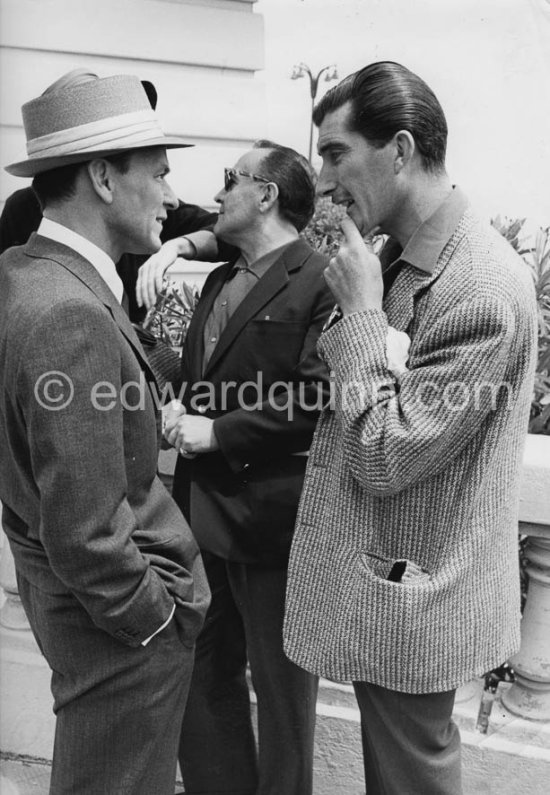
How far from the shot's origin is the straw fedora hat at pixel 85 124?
1772mm

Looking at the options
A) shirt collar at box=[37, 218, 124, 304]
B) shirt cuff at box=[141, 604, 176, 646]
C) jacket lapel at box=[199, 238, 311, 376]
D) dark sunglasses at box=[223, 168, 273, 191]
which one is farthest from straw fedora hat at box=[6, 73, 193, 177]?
shirt cuff at box=[141, 604, 176, 646]

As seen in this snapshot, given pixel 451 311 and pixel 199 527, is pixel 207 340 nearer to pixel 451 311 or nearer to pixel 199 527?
pixel 199 527

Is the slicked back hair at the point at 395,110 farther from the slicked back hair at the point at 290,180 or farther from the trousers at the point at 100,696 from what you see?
the trousers at the point at 100,696

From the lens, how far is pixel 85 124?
5.88 ft

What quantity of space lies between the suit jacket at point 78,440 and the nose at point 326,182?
555 mm

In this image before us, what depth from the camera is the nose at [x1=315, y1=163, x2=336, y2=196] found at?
1.95 m

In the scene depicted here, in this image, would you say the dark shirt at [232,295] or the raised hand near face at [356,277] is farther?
the dark shirt at [232,295]

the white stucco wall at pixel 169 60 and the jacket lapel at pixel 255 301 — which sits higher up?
the white stucco wall at pixel 169 60

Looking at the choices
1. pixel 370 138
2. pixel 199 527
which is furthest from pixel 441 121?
pixel 199 527

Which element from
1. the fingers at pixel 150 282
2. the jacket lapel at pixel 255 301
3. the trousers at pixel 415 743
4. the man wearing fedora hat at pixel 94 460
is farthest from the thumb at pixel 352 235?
the trousers at pixel 415 743

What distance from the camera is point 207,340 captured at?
8.78ft

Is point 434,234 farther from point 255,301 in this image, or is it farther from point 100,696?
point 100,696

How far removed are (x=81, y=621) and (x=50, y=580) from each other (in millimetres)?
110

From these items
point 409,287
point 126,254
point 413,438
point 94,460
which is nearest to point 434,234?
point 409,287
